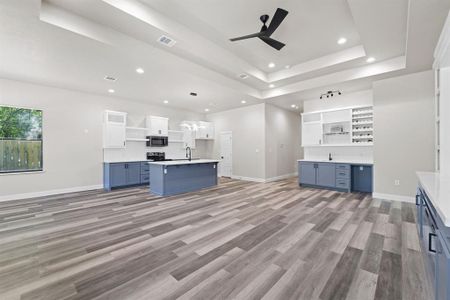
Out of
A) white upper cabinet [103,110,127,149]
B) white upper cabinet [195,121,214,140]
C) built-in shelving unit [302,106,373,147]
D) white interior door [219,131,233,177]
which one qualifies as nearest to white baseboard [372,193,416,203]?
built-in shelving unit [302,106,373,147]

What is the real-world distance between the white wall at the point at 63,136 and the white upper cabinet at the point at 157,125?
1.05 metres

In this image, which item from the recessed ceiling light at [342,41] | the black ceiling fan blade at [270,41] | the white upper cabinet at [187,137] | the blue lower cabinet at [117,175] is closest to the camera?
the black ceiling fan blade at [270,41]

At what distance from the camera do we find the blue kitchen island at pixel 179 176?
5254 mm

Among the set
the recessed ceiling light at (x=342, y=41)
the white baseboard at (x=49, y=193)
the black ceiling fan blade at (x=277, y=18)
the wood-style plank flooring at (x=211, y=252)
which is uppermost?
the recessed ceiling light at (x=342, y=41)

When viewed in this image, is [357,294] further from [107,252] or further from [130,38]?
[130,38]

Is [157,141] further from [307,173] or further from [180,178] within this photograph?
[307,173]

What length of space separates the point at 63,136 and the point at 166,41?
4.58 m

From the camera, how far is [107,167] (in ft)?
20.0

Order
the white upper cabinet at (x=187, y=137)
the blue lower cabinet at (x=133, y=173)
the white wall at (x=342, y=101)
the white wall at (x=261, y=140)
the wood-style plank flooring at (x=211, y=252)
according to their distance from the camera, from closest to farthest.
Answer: the wood-style plank flooring at (x=211, y=252)
the white wall at (x=342, y=101)
the blue lower cabinet at (x=133, y=173)
the white wall at (x=261, y=140)
the white upper cabinet at (x=187, y=137)

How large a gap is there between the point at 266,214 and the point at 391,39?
3950 millimetres

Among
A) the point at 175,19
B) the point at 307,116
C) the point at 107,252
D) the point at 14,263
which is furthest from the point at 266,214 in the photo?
the point at 307,116

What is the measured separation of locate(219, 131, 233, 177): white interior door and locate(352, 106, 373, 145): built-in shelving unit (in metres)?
4.56

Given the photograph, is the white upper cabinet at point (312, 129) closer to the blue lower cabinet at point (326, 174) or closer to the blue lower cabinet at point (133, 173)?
the blue lower cabinet at point (326, 174)

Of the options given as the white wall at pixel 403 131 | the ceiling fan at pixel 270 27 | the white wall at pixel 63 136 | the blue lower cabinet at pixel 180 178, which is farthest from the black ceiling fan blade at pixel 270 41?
the white wall at pixel 63 136
